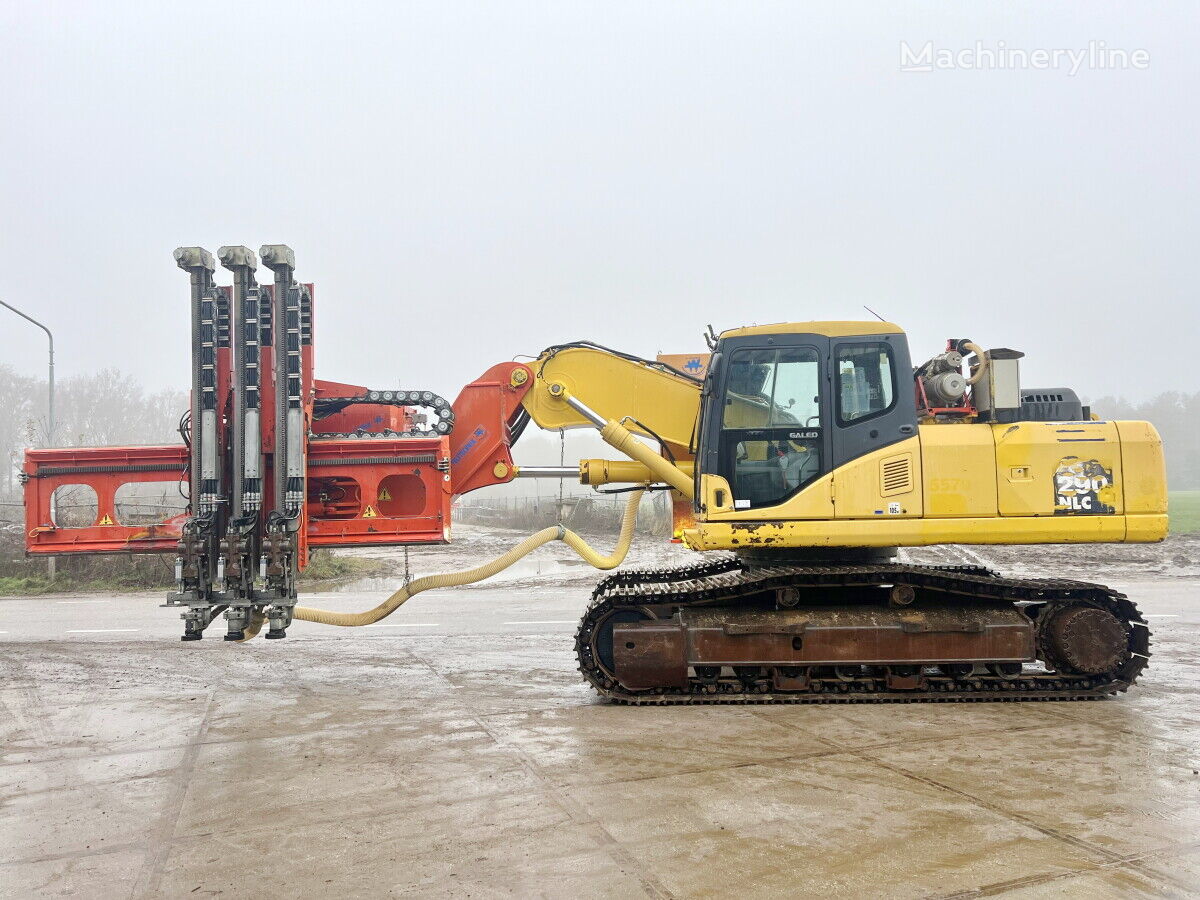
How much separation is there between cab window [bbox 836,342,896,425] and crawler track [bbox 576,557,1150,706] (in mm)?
1314

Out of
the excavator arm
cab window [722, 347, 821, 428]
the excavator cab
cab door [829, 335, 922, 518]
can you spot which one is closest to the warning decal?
cab door [829, 335, 922, 518]

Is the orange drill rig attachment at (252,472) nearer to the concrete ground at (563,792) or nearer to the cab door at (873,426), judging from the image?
the concrete ground at (563,792)

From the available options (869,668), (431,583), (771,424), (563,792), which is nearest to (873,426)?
(771,424)

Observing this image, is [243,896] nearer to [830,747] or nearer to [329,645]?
[830,747]

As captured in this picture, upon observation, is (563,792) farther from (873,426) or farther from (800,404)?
(873,426)

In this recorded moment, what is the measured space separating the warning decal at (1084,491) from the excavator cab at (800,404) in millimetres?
1286

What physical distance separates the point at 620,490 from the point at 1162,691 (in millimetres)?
5067

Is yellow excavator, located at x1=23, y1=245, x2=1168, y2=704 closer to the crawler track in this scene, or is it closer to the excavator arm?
the crawler track

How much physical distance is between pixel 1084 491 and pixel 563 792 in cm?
502

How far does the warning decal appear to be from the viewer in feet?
24.2

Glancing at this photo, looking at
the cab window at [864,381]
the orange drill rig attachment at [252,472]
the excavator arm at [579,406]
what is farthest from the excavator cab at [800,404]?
the orange drill rig attachment at [252,472]

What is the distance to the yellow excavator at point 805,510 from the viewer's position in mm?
7379

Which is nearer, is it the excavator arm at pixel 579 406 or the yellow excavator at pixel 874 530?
the yellow excavator at pixel 874 530

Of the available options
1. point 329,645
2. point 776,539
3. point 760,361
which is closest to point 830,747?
point 776,539
